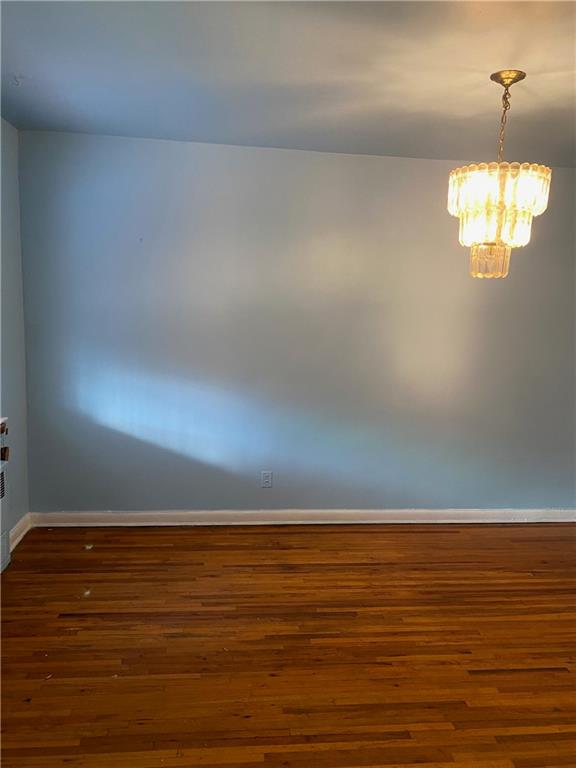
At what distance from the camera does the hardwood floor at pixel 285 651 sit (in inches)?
86.0

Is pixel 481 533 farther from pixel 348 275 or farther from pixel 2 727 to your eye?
pixel 2 727

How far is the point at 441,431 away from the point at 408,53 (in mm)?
2563

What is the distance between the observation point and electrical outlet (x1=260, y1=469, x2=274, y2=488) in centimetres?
435

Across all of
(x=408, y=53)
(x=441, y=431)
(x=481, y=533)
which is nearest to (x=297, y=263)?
(x=441, y=431)

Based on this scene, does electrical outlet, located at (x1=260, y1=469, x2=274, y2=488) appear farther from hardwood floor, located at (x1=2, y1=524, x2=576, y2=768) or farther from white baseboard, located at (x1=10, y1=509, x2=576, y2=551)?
hardwood floor, located at (x1=2, y1=524, x2=576, y2=768)

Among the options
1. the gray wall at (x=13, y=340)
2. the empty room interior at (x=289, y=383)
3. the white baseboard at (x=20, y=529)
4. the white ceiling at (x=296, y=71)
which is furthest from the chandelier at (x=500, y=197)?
the white baseboard at (x=20, y=529)

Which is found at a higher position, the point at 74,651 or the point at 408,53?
the point at 408,53

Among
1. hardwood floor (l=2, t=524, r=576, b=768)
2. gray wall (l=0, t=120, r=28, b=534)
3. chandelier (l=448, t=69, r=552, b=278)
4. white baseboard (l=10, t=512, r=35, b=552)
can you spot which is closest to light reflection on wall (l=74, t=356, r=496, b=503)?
gray wall (l=0, t=120, r=28, b=534)

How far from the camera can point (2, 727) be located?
7.29 ft

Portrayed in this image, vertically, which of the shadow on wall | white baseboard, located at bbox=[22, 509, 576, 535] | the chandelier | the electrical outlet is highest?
the chandelier

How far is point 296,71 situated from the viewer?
9.05ft

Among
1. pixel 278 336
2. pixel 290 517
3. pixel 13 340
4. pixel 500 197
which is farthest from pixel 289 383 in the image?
pixel 500 197

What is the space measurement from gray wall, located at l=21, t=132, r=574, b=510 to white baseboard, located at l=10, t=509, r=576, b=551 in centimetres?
6

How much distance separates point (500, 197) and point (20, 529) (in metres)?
3.22
